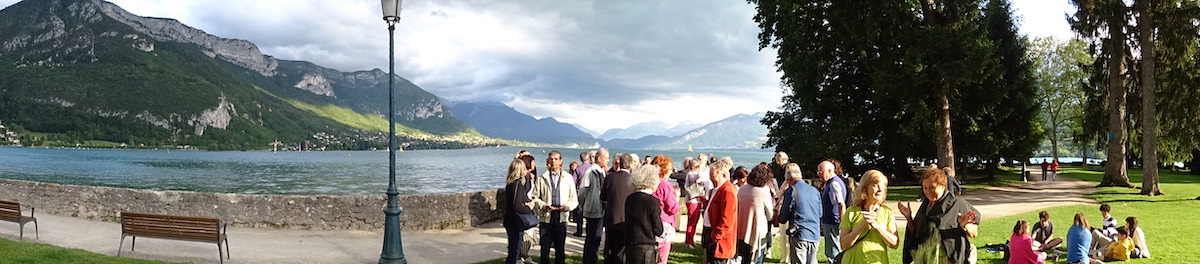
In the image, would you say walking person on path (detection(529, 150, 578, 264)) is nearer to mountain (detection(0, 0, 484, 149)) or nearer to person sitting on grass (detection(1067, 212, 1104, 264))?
person sitting on grass (detection(1067, 212, 1104, 264))

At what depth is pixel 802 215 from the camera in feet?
22.7

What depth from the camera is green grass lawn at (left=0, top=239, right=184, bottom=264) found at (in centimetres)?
789

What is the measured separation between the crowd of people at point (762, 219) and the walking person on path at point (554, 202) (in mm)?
14

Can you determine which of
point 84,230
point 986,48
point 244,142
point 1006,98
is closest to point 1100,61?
point 1006,98

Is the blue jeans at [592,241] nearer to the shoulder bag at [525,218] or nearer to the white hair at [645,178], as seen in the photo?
the shoulder bag at [525,218]

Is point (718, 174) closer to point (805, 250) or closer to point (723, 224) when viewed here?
point (723, 224)

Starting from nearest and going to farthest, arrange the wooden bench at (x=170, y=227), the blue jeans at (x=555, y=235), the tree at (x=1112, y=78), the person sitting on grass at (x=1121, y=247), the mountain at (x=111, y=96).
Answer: the blue jeans at (x=555, y=235) → the wooden bench at (x=170, y=227) → the person sitting on grass at (x=1121, y=247) → the tree at (x=1112, y=78) → the mountain at (x=111, y=96)

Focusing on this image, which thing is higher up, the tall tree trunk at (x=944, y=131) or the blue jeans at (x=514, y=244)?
the tall tree trunk at (x=944, y=131)

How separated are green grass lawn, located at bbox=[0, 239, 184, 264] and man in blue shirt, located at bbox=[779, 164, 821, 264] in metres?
8.18

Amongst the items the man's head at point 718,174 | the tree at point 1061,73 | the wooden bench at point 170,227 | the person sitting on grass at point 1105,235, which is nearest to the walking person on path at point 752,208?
the man's head at point 718,174

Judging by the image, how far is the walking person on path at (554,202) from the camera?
800cm

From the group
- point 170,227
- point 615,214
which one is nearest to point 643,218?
point 615,214

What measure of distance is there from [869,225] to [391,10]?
6.62m

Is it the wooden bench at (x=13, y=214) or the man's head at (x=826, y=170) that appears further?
the wooden bench at (x=13, y=214)
